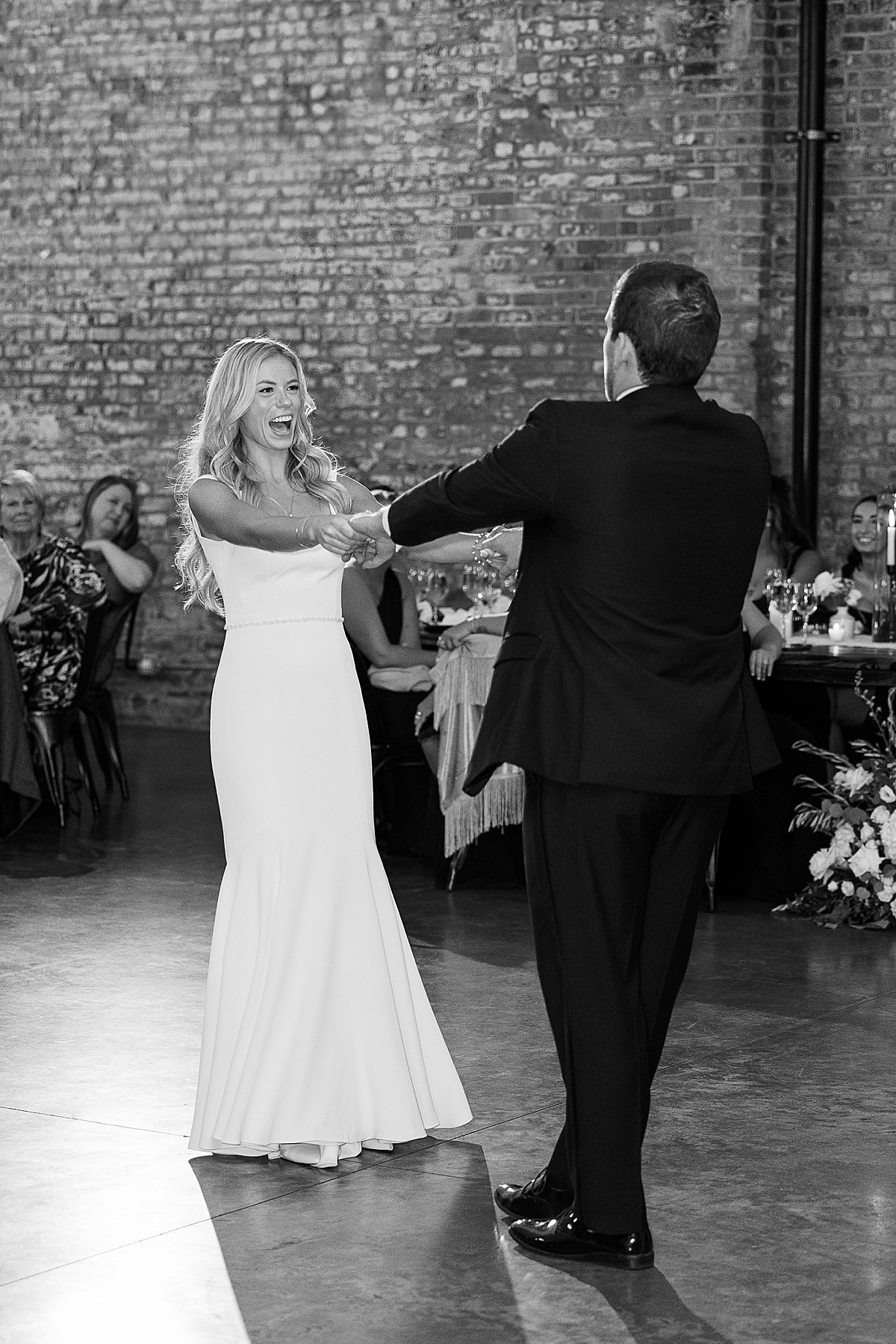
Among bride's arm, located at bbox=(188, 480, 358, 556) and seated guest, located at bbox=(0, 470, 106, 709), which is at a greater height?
bride's arm, located at bbox=(188, 480, 358, 556)

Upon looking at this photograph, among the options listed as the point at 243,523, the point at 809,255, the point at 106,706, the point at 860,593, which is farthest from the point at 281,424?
the point at 809,255

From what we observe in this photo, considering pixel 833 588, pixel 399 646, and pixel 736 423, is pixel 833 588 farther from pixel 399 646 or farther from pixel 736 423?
pixel 736 423

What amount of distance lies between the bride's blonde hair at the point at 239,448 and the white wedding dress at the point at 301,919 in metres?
0.12

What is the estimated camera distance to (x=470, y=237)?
9.91 meters

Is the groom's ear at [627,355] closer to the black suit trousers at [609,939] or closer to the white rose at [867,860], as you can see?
the black suit trousers at [609,939]

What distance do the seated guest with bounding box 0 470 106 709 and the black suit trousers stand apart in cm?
486

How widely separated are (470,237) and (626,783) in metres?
7.22

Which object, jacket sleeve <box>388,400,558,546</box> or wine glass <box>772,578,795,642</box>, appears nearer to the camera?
jacket sleeve <box>388,400,558,546</box>

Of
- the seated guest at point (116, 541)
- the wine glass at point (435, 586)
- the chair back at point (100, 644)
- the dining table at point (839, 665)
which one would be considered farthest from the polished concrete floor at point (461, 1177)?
the seated guest at point (116, 541)

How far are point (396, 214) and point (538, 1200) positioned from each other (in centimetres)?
741

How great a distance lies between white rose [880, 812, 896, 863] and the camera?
596 cm

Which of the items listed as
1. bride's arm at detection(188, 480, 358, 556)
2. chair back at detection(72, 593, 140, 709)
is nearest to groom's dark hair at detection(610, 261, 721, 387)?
bride's arm at detection(188, 480, 358, 556)

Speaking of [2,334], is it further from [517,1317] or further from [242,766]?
[517,1317]

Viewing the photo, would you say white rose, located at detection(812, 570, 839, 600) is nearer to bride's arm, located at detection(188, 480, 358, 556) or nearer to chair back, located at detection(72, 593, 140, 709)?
chair back, located at detection(72, 593, 140, 709)
